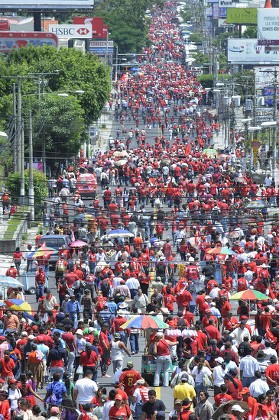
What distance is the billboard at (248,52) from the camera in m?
152

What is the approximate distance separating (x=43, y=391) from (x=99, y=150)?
61.5 metres

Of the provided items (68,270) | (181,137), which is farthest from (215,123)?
(68,270)

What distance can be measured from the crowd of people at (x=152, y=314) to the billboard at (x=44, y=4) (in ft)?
186

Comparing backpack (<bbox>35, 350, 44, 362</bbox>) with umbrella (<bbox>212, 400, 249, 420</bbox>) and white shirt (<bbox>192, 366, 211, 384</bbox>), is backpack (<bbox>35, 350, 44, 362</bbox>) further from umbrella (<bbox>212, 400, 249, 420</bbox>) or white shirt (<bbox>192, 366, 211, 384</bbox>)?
umbrella (<bbox>212, 400, 249, 420</bbox>)

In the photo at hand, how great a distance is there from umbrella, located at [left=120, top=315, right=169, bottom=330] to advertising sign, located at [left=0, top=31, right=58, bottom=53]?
79681mm

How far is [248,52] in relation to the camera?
15250cm

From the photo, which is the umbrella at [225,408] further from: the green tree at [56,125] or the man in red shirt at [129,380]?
the green tree at [56,125]

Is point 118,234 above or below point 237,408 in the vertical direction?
below

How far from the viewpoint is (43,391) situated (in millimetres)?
34500

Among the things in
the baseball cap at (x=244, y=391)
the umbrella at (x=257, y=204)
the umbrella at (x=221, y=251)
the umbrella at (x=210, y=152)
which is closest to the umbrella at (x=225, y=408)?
the baseball cap at (x=244, y=391)

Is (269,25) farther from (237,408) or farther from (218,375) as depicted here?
(237,408)

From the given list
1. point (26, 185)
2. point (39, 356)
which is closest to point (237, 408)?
point (39, 356)

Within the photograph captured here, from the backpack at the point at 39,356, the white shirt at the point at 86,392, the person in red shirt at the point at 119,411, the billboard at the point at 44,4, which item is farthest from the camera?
the billboard at the point at 44,4

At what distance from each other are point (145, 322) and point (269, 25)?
122264 millimetres
